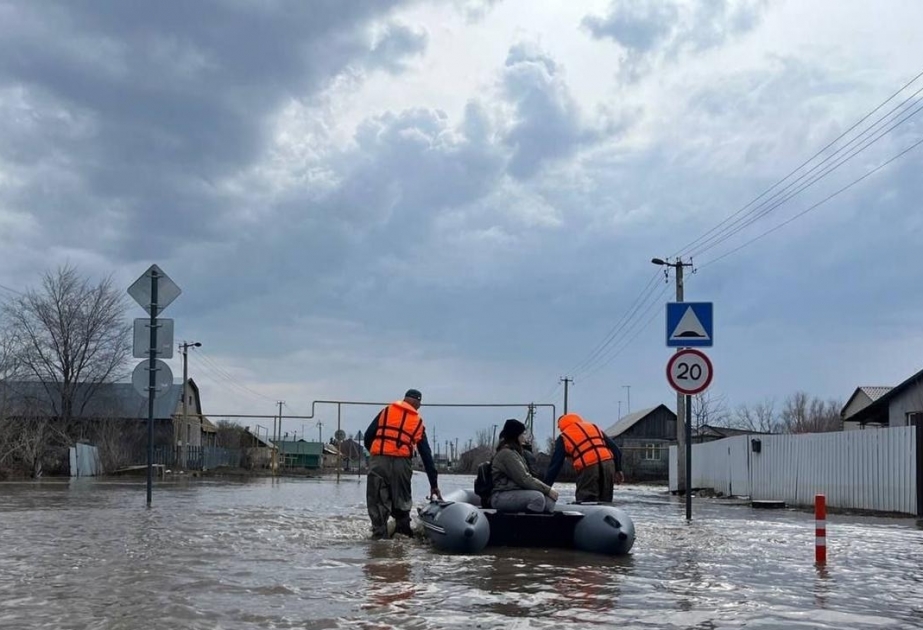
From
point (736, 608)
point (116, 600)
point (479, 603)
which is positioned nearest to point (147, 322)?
point (116, 600)

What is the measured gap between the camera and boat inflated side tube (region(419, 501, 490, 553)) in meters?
8.56

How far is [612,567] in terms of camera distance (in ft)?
26.0

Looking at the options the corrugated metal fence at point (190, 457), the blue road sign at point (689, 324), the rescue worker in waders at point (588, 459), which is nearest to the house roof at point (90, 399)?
the corrugated metal fence at point (190, 457)

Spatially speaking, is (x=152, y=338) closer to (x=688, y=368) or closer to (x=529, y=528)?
(x=529, y=528)

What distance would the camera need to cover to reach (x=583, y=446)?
1105 centimetres

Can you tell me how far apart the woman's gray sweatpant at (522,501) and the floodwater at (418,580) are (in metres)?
0.48

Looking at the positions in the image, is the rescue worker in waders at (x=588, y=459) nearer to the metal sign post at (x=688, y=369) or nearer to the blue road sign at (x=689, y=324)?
the metal sign post at (x=688, y=369)

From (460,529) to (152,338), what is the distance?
7.39 m

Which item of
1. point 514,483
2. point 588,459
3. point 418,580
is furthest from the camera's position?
point 588,459

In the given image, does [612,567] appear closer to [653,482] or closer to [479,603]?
[479,603]

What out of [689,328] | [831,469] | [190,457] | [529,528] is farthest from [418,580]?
[190,457]

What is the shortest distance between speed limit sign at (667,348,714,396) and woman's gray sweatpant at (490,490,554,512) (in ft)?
11.3

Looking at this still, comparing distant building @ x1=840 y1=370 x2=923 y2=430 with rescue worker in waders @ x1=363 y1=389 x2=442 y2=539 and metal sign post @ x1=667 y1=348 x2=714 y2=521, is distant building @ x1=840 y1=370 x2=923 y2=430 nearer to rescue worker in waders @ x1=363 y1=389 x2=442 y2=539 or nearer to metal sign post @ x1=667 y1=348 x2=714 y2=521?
metal sign post @ x1=667 y1=348 x2=714 y2=521

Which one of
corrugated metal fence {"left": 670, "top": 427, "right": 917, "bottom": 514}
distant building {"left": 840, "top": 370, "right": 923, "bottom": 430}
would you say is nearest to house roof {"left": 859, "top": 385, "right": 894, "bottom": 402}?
distant building {"left": 840, "top": 370, "right": 923, "bottom": 430}
